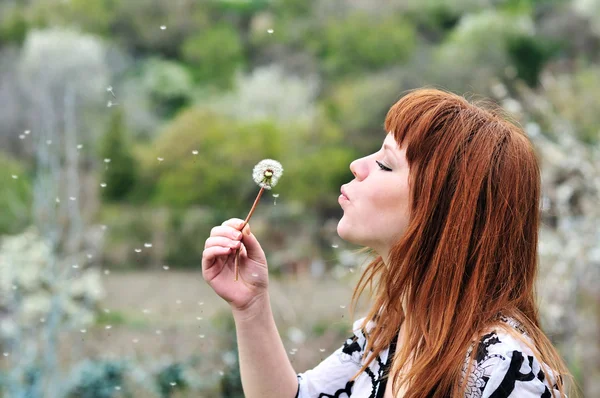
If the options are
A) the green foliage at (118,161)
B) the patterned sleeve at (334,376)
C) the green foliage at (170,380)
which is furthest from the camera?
the green foliage at (118,161)

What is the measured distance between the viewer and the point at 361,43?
6.79 metres

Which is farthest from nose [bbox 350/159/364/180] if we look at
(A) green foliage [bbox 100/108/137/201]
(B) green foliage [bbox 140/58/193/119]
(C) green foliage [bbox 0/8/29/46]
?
(C) green foliage [bbox 0/8/29/46]

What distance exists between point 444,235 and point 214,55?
6136 millimetres

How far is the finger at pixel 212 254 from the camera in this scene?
82 cm

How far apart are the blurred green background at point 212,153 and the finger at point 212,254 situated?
132cm

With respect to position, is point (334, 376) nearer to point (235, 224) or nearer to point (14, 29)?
point (235, 224)

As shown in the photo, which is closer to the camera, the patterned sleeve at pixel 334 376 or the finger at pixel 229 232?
the finger at pixel 229 232

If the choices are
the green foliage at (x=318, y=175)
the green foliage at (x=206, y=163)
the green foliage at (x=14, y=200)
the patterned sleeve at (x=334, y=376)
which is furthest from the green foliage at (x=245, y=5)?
the patterned sleeve at (x=334, y=376)

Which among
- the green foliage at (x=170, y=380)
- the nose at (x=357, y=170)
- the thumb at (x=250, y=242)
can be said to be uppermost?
the nose at (x=357, y=170)

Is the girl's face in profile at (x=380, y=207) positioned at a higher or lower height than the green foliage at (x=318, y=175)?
higher

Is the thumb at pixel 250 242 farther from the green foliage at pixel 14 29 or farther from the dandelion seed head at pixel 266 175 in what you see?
the green foliage at pixel 14 29

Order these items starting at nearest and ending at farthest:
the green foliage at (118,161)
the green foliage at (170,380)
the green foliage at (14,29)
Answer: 1. the green foliage at (170,380)
2. the green foliage at (118,161)
3. the green foliage at (14,29)

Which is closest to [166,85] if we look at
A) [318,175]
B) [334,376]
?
[318,175]

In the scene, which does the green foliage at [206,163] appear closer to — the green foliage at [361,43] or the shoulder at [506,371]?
the green foliage at [361,43]
